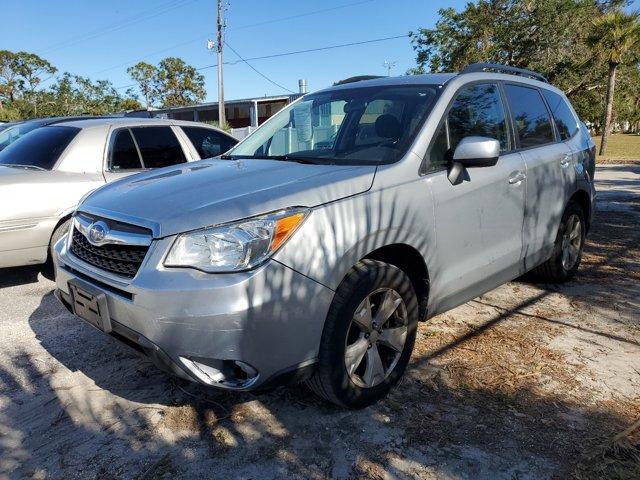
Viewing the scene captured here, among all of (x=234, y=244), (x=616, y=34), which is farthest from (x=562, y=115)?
(x=616, y=34)

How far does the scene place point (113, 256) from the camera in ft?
8.22

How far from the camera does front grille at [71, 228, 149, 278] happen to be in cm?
238

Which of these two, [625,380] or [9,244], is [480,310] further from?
[9,244]

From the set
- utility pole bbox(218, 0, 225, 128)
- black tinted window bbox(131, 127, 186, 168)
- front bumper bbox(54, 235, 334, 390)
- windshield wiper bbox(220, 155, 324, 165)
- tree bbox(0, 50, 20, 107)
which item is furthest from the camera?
tree bbox(0, 50, 20, 107)

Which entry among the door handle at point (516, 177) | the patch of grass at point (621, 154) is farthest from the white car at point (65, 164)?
the patch of grass at point (621, 154)

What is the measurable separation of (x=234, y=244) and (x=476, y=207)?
1.69 m

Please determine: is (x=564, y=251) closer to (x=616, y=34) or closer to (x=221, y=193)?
(x=221, y=193)

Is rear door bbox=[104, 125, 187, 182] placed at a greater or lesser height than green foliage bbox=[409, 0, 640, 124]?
lesser

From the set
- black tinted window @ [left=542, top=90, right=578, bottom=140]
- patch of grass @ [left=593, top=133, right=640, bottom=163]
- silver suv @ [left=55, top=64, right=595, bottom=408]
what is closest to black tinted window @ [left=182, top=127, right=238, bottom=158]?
silver suv @ [left=55, top=64, right=595, bottom=408]

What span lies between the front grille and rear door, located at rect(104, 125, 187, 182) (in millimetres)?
2471

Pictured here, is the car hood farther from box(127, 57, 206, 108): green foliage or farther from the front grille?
box(127, 57, 206, 108): green foliage

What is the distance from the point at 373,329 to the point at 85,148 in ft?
12.2

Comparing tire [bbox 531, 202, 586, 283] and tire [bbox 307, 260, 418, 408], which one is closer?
tire [bbox 307, 260, 418, 408]

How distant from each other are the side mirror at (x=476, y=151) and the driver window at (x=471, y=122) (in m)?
0.13
